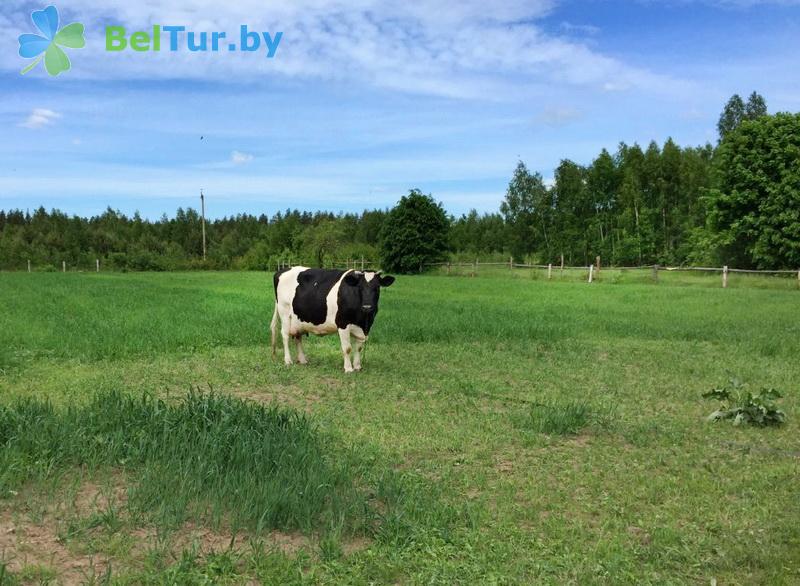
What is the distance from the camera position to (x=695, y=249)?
53.8m

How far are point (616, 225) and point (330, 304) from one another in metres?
57.0

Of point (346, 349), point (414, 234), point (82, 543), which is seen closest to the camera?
point (82, 543)

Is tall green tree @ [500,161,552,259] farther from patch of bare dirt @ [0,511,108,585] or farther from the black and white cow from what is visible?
patch of bare dirt @ [0,511,108,585]

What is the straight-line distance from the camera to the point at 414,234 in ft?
176

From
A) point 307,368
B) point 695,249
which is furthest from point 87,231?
point 307,368

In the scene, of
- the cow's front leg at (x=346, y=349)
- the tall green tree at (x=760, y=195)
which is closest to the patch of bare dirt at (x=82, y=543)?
the cow's front leg at (x=346, y=349)

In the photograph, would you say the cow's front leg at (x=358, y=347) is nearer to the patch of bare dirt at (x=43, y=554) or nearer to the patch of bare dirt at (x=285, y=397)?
the patch of bare dirt at (x=285, y=397)

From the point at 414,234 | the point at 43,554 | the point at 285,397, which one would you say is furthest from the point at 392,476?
the point at 414,234

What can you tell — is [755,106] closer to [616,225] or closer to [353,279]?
[616,225]

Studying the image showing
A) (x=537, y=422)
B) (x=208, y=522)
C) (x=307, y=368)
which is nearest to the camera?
(x=208, y=522)

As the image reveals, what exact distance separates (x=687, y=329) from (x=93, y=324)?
14.3m

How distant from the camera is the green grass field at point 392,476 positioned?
3.92 metres

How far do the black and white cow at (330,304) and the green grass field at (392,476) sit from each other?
629mm

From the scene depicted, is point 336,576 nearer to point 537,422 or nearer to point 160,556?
point 160,556
